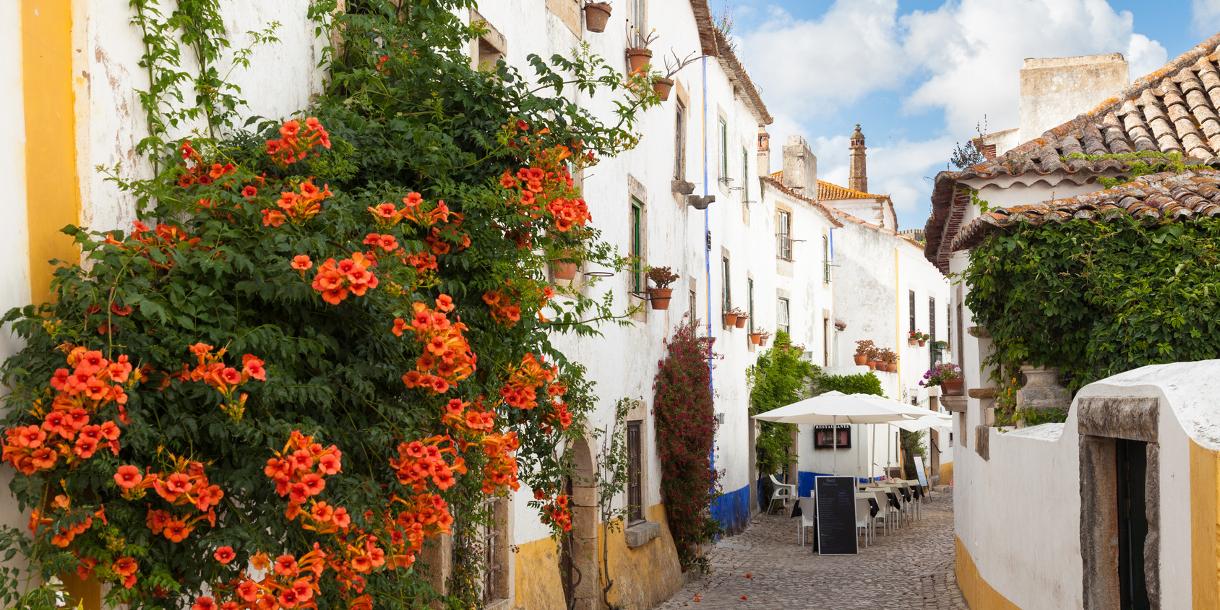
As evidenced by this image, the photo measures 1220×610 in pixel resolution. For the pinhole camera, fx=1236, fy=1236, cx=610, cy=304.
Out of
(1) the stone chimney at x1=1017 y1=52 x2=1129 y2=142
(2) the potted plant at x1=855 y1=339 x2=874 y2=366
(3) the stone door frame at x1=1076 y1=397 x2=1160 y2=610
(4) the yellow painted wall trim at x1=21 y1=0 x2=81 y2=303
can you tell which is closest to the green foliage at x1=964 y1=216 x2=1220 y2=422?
(3) the stone door frame at x1=1076 y1=397 x2=1160 y2=610

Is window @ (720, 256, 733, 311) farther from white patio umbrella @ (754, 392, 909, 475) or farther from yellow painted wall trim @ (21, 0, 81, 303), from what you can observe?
yellow painted wall trim @ (21, 0, 81, 303)

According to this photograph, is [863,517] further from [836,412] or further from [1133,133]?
[1133,133]

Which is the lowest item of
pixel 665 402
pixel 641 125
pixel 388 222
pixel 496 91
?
pixel 665 402

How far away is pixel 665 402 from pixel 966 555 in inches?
166

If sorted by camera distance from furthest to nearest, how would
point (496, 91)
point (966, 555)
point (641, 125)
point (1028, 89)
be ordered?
1. point (1028, 89)
2. point (641, 125)
3. point (966, 555)
4. point (496, 91)

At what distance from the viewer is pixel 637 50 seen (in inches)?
567

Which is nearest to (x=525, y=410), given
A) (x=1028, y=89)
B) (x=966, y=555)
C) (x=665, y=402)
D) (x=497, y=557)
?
(x=497, y=557)

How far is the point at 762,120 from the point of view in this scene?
27.3 metres

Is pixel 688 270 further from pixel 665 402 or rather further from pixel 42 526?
pixel 42 526

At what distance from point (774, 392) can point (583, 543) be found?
1410 centimetres

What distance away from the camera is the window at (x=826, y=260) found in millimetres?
33875

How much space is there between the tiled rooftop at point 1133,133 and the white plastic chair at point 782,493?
10911 millimetres

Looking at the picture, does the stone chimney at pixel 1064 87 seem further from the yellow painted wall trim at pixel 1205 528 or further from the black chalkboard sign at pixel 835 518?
the yellow painted wall trim at pixel 1205 528

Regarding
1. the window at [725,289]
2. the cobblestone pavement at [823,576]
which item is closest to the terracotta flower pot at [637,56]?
the cobblestone pavement at [823,576]
